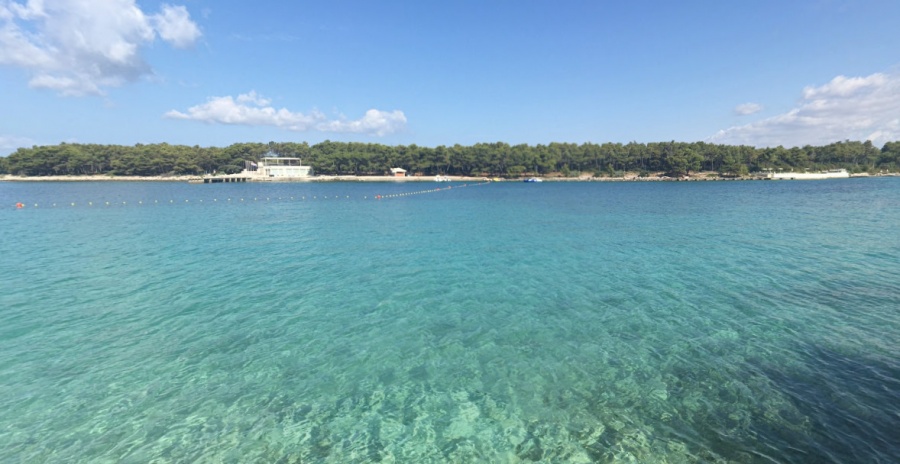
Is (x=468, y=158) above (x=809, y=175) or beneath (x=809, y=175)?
above

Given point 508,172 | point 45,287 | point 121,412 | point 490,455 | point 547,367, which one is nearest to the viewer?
point 490,455

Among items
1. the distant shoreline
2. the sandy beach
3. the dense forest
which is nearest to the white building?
the sandy beach

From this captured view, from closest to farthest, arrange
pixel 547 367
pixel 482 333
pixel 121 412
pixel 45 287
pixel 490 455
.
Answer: pixel 490 455 → pixel 121 412 → pixel 547 367 → pixel 482 333 → pixel 45 287

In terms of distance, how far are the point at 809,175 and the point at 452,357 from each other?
628ft

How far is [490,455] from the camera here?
7.52 metres

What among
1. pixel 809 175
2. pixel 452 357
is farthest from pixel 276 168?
pixel 809 175

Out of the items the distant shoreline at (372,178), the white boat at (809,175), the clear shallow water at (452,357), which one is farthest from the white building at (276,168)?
the white boat at (809,175)

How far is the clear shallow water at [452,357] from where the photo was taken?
7.83m

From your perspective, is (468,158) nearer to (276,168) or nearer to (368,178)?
(368,178)

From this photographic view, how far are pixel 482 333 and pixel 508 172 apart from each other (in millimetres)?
173441

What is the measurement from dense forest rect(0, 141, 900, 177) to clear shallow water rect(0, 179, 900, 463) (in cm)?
15874

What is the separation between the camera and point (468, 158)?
181 metres

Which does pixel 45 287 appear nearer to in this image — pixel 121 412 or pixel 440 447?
pixel 121 412

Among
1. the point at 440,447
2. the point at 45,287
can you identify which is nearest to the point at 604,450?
the point at 440,447
